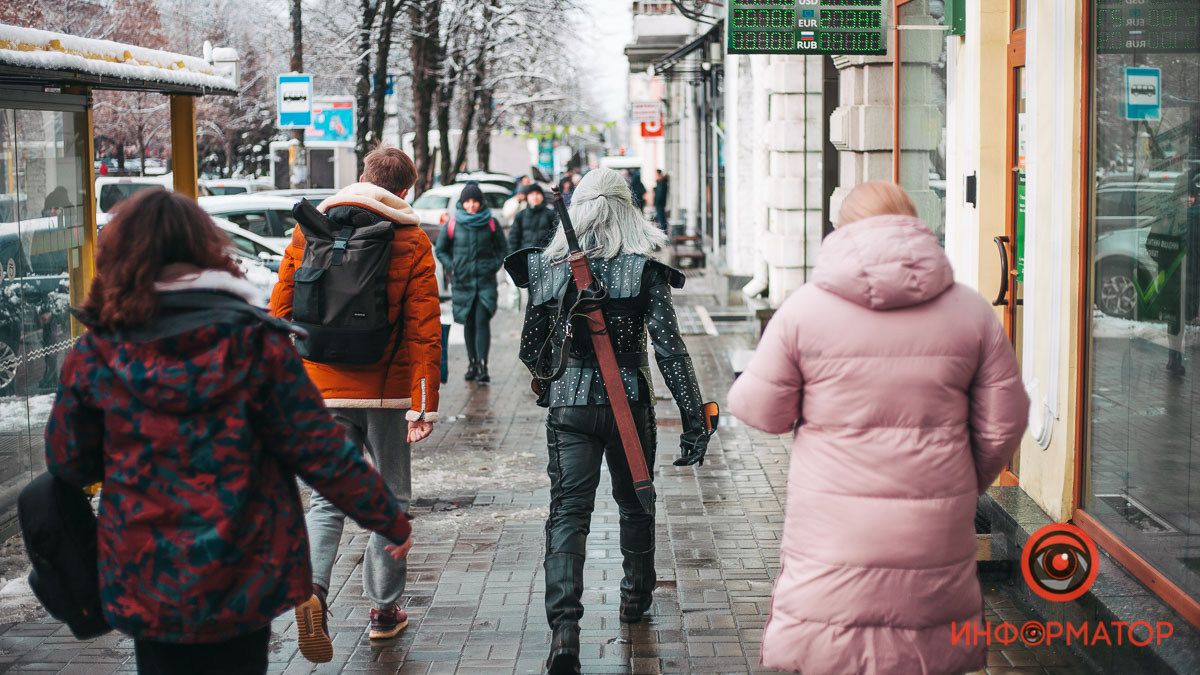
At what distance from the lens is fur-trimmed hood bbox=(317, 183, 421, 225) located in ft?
18.3

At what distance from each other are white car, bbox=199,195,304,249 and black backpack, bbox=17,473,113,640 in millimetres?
16098

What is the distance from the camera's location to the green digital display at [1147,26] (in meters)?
5.08

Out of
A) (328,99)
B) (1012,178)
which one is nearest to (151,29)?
(328,99)

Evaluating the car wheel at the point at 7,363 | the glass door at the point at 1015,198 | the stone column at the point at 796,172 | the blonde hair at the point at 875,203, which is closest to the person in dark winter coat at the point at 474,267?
the stone column at the point at 796,172

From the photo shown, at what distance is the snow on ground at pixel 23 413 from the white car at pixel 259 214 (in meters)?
11.3

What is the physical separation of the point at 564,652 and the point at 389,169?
1.99 metres

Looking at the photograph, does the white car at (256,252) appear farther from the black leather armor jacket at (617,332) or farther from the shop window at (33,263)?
the black leather armor jacket at (617,332)

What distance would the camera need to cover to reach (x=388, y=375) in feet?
18.5

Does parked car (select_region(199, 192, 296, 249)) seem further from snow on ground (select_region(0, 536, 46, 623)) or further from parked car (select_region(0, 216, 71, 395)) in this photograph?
snow on ground (select_region(0, 536, 46, 623))

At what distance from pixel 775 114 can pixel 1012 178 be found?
28.2 ft

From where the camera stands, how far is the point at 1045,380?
6480mm

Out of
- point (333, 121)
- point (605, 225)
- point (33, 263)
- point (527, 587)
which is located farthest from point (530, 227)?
point (605, 225)

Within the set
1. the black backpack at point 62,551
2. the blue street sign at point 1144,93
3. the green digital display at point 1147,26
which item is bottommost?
the black backpack at point 62,551

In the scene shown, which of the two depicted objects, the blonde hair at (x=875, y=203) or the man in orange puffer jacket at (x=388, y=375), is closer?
the blonde hair at (x=875, y=203)
